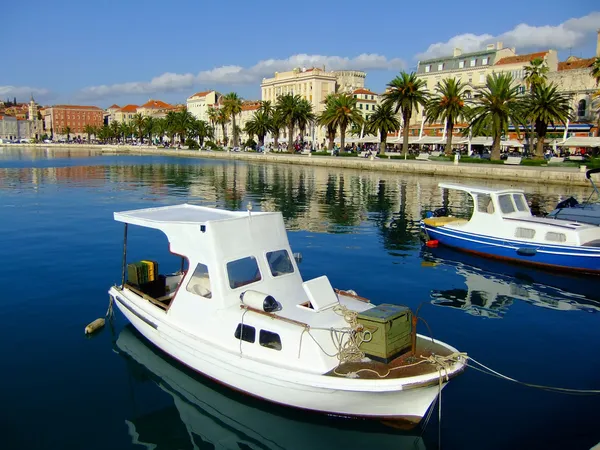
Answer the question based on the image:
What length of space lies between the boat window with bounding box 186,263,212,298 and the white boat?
0.08ft

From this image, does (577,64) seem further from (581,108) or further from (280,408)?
(280,408)

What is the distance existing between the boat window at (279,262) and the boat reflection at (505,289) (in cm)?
801

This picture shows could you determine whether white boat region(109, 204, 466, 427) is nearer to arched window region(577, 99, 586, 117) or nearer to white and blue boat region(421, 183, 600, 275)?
white and blue boat region(421, 183, 600, 275)

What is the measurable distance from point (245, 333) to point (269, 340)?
0.66m

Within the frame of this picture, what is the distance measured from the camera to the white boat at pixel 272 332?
9742mm

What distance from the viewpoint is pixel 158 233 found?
98.0 ft

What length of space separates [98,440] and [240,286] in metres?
4.42

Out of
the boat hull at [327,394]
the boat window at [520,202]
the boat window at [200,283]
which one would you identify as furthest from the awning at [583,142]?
the boat window at [200,283]

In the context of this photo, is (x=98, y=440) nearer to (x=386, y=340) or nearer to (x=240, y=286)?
(x=240, y=286)

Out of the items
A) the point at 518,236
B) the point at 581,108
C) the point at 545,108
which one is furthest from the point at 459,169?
the point at 518,236

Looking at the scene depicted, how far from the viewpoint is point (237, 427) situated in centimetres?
1069

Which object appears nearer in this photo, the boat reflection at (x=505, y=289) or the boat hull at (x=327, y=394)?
the boat hull at (x=327, y=394)

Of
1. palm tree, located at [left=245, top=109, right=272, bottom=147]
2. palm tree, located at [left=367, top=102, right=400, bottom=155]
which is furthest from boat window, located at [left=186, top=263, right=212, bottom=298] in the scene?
palm tree, located at [left=245, top=109, right=272, bottom=147]

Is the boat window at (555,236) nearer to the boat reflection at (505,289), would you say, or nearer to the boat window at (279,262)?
the boat reflection at (505,289)
